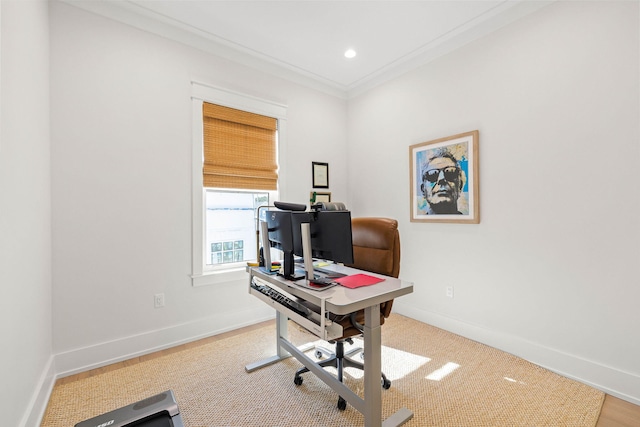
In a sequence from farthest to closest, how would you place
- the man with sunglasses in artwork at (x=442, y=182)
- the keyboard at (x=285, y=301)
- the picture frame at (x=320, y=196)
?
1. the picture frame at (x=320, y=196)
2. the man with sunglasses in artwork at (x=442, y=182)
3. the keyboard at (x=285, y=301)

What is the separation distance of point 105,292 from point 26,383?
835 millimetres

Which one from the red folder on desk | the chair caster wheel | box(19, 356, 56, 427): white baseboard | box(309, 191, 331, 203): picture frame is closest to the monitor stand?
the red folder on desk

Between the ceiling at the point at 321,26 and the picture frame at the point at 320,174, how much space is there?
1159 millimetres

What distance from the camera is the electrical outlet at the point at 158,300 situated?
101 inches

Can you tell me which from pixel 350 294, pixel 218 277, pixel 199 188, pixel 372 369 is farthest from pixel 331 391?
A: pixel 199 188

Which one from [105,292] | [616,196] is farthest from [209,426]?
[616,196]

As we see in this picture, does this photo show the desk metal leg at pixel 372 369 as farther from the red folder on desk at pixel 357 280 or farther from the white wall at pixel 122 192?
the white wall at pixel 122 192

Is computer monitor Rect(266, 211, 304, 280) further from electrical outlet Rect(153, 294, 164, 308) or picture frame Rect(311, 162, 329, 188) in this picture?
picture frame Rect(311, 162, 329, 188)

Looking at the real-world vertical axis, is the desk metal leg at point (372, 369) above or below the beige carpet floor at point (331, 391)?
above

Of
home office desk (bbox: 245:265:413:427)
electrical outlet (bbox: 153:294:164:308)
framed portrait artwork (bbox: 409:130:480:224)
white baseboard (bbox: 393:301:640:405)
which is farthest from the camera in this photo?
framed portrait artwork (bbox: 409:130:480:224)

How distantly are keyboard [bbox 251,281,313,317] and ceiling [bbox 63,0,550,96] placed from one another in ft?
7.48

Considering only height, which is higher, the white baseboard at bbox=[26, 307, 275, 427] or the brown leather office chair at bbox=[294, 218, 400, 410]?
the brown leather office chair at bbox=[294, 218, 400, 410]

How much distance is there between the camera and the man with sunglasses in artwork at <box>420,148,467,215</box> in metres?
2.80

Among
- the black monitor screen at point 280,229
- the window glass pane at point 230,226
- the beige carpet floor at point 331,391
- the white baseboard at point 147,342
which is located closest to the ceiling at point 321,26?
the window glass pane at point 230,226
